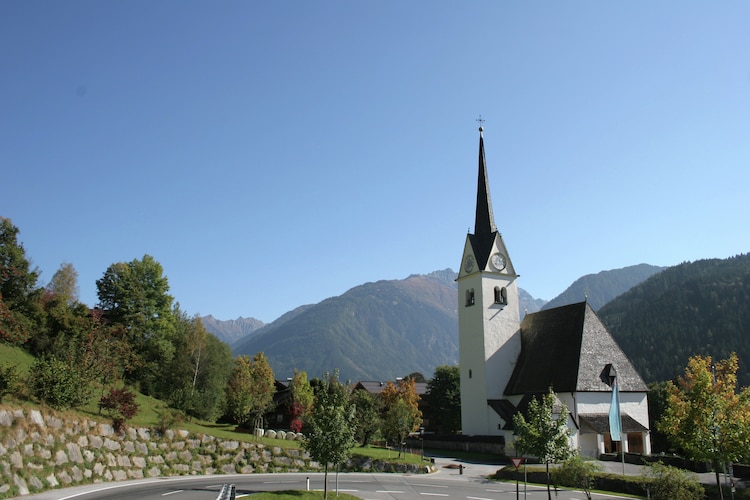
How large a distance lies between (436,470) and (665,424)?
15.2 meters

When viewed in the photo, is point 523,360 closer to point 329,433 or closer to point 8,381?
point 329,433

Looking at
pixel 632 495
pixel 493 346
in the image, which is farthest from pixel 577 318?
pixel 632 495

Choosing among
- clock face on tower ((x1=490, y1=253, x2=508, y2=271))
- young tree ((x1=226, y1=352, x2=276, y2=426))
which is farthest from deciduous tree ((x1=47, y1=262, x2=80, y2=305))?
clock face on tower ((x1=490, y1=253, x2=508, y2=271))

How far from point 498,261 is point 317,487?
36.5m

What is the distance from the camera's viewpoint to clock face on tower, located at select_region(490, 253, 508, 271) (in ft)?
191

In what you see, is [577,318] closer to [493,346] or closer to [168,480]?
[493,346]

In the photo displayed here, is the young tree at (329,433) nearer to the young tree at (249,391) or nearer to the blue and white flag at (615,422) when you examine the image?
the blue and white flag at (615,422)

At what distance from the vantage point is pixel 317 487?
27.1 meters

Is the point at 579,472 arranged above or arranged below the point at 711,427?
below

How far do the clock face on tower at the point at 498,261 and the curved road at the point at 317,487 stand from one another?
26356mm

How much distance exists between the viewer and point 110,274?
168 ft

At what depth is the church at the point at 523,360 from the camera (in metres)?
46.3

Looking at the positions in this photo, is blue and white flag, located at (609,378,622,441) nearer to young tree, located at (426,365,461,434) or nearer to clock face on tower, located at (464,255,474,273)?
clock face on tower, located at (464,255,474,273)

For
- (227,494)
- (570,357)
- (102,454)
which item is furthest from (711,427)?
(102,454)
